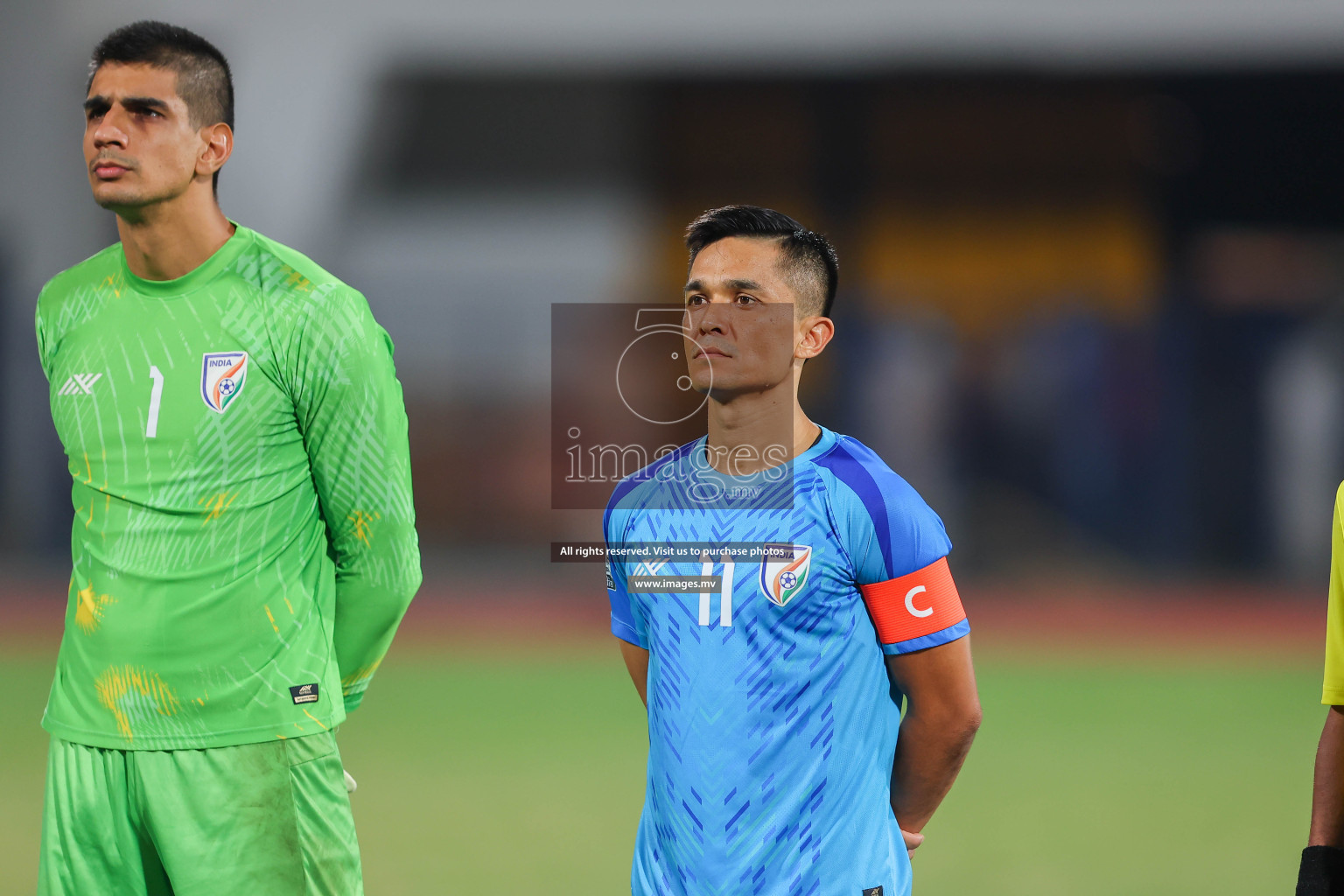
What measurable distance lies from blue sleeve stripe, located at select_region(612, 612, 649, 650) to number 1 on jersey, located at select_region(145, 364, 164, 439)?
959mm

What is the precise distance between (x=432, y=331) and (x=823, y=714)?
13.7 meters

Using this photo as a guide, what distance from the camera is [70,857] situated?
2.24m

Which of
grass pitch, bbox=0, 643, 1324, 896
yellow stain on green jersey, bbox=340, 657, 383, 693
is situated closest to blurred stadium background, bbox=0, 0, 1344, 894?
grass pitch, bbox=0, 643, 1324, 896

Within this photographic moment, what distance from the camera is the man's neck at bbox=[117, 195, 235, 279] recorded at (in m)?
2.40

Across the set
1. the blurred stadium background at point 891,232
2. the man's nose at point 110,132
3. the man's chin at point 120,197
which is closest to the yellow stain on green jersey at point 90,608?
the man's chin at point 120,197

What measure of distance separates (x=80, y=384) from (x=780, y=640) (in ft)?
4.81

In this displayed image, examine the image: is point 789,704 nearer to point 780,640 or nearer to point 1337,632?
point 780,640

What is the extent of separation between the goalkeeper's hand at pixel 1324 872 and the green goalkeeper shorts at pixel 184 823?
1.71 m

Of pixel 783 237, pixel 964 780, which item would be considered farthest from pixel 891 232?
pixel 783 237

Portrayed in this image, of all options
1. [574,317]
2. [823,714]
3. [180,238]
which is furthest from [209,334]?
[574,317]

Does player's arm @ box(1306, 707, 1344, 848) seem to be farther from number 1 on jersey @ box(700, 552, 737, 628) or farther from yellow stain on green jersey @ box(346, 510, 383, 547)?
yellow stain on green jersey @ box(346, 510, 383, 547)

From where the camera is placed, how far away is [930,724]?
2.15 meters

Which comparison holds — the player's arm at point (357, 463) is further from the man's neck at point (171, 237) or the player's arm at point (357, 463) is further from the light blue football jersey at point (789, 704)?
the light blue football jersey at point (789, 704)

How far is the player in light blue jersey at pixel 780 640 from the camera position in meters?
2.02
